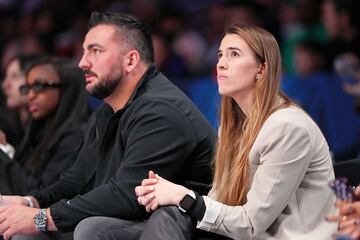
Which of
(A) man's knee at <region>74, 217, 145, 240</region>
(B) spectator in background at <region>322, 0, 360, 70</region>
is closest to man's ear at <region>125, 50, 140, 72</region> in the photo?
(A) man's knee at <region>74, 217, 145, 240</region>

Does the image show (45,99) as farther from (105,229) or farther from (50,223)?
(105,229)

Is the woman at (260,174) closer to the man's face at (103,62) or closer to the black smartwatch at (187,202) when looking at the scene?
the black smartwatch at (187,202)

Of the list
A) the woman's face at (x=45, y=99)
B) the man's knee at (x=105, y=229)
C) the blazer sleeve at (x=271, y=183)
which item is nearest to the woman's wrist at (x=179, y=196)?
the blazer sleeve at (x=271, y=183)

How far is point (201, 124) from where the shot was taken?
4023 millimetres

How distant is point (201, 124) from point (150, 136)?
0.28 meters

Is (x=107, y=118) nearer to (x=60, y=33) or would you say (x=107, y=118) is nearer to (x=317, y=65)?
(x=317, y=65)

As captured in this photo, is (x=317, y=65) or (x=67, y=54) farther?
(x=67, y=54)

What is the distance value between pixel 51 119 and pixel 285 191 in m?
2.34

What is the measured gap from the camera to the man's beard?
4.23m

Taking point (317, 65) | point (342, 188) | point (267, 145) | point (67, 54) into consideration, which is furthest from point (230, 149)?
point (67, 54)

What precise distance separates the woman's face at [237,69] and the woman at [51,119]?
1.56 m

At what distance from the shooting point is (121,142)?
4.07m

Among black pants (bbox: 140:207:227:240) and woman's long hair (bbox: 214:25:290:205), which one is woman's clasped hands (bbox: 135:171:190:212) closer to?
black pants (bbox: 140:207:227:240)

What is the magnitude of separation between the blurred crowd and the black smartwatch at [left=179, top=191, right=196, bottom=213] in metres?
2.69
